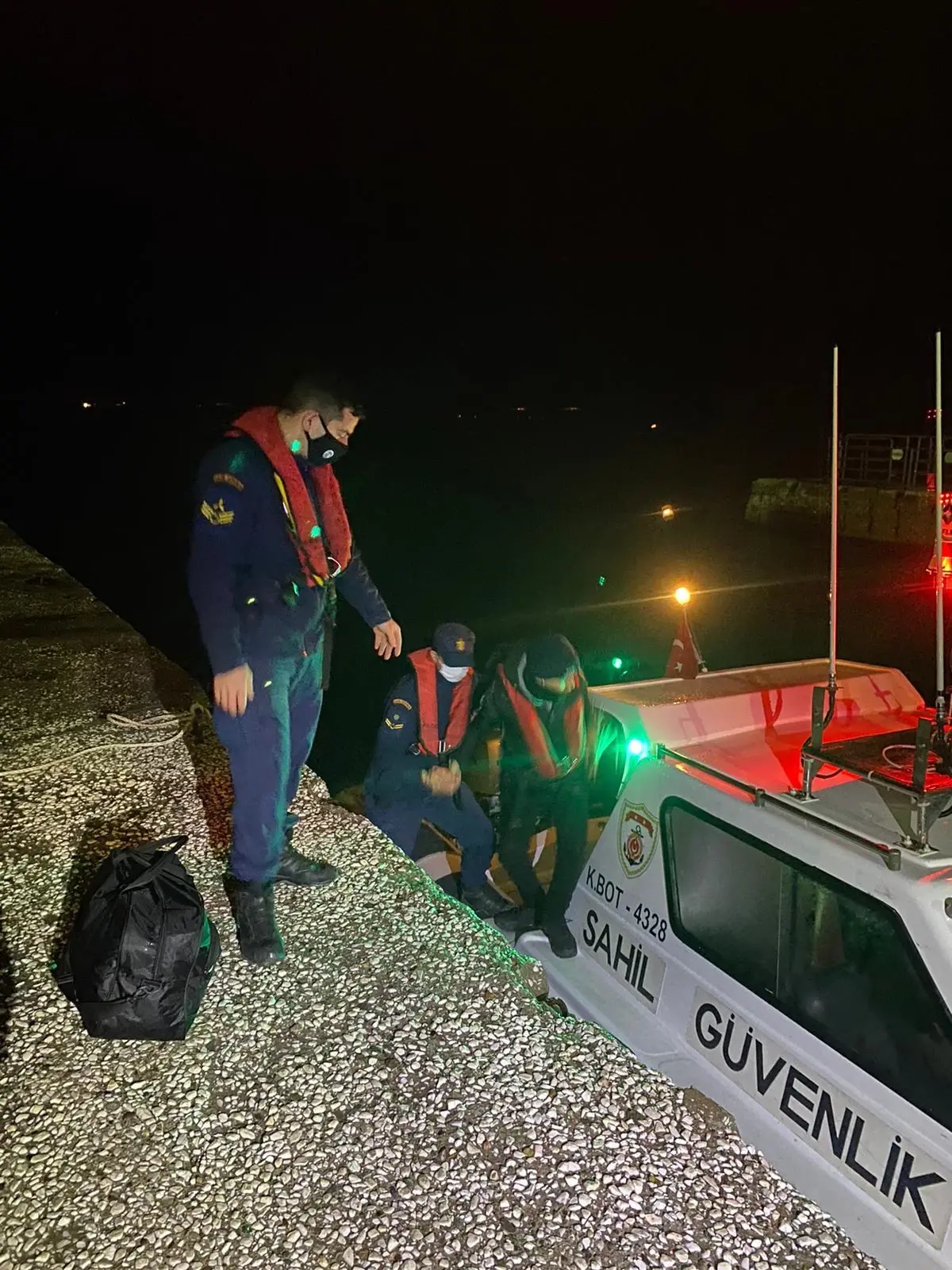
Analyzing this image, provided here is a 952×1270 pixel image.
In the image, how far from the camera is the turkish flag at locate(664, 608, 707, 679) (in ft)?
15.0

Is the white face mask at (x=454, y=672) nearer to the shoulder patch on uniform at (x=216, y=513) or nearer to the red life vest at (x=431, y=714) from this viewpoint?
the red life vest at (x=431, y=714)

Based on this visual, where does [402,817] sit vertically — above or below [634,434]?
below

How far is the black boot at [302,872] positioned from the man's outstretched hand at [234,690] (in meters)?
1.00

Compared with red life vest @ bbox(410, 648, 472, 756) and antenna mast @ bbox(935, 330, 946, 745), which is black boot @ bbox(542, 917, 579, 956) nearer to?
red life vest @ bbox(410, 648, 472, 756)

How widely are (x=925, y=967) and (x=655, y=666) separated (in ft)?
35.0

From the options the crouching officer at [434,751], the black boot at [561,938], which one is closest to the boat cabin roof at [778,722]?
the black boot at [561,938]

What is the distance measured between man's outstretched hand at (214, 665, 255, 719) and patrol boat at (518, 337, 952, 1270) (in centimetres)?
179

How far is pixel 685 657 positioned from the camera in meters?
4.60

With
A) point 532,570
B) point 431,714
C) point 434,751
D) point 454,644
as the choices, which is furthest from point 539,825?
point 532,570

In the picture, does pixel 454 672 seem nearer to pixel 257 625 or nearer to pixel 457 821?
pixel 457 821

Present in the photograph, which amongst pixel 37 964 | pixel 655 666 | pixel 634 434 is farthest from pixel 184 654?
pixel 634 434

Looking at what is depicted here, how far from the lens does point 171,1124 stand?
222 cm

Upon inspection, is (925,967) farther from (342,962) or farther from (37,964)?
(37,964)

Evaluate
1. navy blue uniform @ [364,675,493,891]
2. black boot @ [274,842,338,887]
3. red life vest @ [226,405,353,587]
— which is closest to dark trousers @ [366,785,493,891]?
navy blue uniform @ [364,675,493,891]
